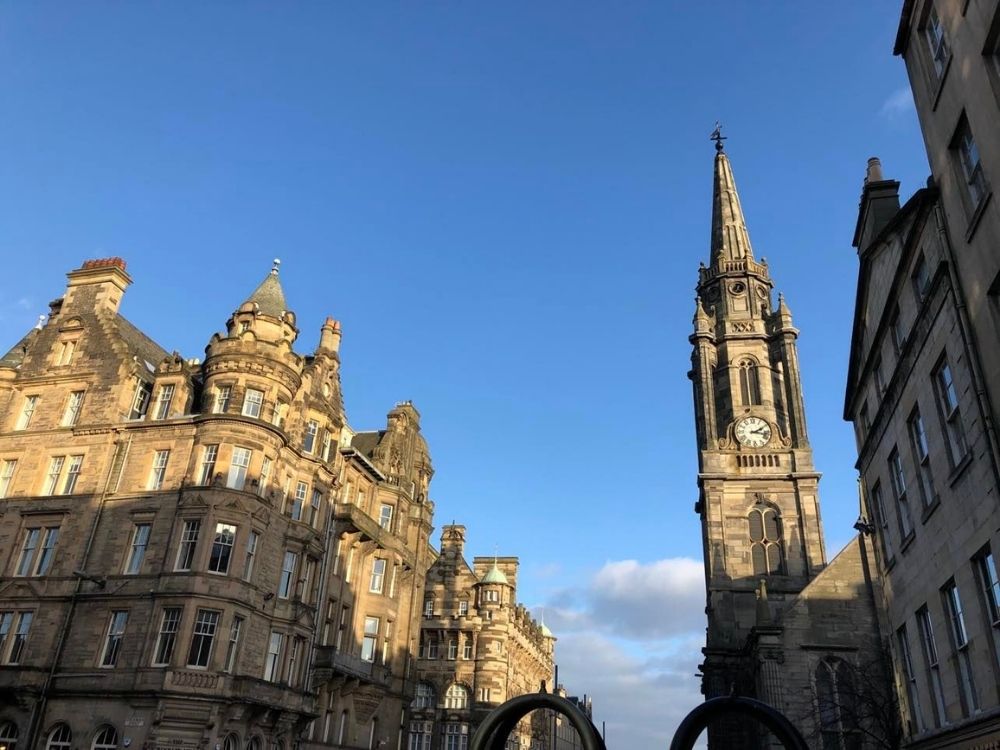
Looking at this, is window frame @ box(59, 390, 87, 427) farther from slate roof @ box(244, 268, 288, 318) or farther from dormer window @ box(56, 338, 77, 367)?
slate roof @ box(244, 268, 288, 318)

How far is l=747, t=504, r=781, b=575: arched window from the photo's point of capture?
53.6 m

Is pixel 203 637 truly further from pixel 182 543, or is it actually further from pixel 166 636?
pixel 182 543

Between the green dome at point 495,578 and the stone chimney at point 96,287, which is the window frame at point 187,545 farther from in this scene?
the green dome at point 495,578

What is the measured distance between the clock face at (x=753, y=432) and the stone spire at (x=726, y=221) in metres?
17.7

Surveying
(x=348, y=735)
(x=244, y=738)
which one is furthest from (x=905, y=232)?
(x=348, y=735)

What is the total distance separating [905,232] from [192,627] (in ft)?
100

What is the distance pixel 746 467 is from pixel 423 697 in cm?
3277

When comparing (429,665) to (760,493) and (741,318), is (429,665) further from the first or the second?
(741,318)

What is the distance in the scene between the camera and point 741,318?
65.9 metres

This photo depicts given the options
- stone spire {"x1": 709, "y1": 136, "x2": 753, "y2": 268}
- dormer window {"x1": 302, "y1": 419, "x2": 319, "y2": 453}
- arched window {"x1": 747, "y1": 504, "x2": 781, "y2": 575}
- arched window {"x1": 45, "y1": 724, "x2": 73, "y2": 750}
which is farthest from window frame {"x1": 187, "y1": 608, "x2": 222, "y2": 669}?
stone spire {"x1": 709, "y1": 136, "x2": 753, "y2": 268}

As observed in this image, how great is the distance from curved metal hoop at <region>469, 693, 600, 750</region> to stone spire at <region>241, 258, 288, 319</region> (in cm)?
3354

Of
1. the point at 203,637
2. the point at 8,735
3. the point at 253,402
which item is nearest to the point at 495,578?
the point at 253,402

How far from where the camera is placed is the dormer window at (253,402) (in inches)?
1495

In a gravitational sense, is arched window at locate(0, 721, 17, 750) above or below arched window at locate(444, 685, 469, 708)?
below
